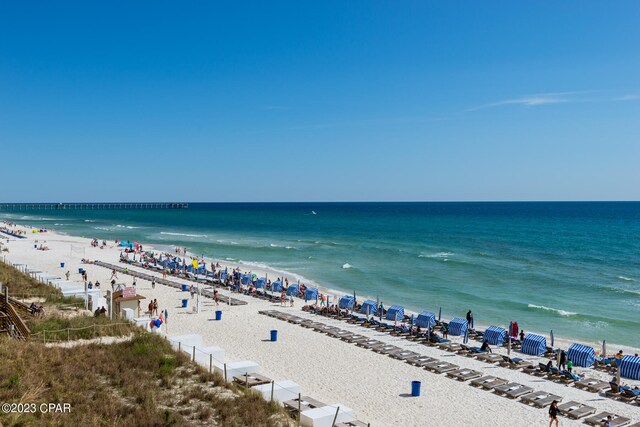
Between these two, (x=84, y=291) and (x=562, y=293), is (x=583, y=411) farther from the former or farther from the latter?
(x=562, y=293)

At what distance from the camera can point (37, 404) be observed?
10406mm

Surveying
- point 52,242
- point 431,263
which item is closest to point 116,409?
point 431,263

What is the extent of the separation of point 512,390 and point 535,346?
5374 mm

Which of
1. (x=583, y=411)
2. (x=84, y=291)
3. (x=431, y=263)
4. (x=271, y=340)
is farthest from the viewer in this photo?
(x=431, y=263)

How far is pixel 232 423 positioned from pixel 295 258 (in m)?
42.8

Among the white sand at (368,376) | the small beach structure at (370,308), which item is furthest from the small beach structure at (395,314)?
the white sand at (368,376)

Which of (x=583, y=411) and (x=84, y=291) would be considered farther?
(x=84, y=291)

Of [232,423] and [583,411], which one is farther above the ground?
[232,423]

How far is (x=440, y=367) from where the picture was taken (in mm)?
17750

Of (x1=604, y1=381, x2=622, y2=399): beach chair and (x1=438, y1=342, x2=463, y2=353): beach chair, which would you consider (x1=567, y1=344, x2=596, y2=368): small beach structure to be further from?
(x1=438, y1=342, x2=463, y2=353): beach chair

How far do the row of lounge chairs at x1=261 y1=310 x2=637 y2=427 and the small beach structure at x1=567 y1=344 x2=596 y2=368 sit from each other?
183 centimetres

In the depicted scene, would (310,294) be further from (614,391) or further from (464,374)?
(614,391)

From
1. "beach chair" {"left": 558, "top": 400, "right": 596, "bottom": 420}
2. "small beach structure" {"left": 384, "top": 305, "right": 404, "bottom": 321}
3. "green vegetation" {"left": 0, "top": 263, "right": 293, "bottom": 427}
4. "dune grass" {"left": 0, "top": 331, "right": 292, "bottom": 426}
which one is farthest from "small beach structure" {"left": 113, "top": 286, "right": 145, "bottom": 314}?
"beach chair" {"left": 558, "top": 400, "right": 596, "bottom": 420}

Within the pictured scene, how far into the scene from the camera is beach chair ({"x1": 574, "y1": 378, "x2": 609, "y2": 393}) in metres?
16.3
